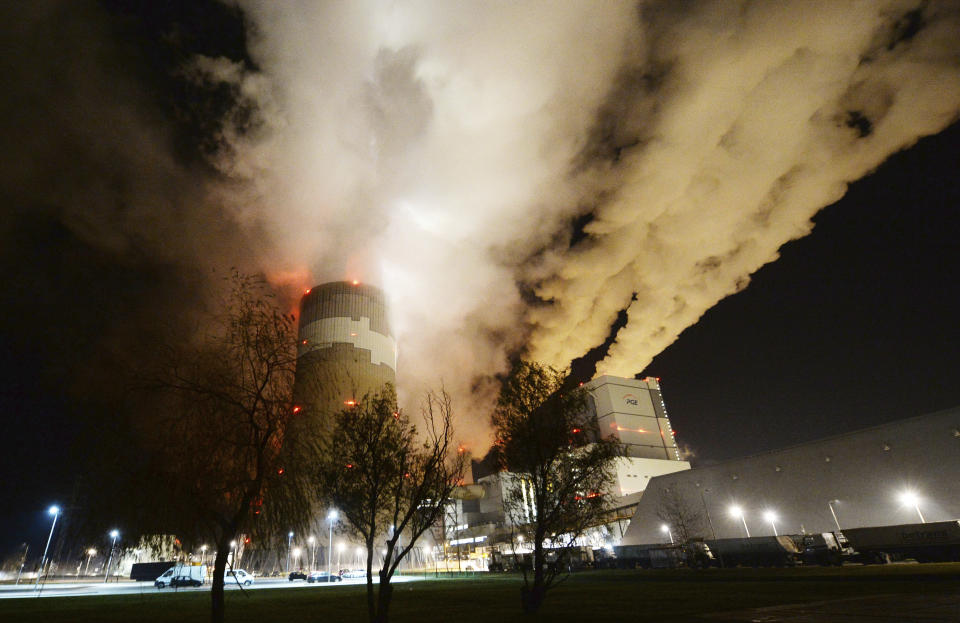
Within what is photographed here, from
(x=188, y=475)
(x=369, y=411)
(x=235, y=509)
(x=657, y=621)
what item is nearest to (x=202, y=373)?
(x=188, y=475)

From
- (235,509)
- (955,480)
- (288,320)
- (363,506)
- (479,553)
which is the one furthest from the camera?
(479,553)

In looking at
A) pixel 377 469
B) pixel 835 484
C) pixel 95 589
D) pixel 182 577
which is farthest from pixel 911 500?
pixel 95 589

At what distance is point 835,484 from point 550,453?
166 feet

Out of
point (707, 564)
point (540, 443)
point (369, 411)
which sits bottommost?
point (707, 564)

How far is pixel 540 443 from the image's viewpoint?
1872 centimetres

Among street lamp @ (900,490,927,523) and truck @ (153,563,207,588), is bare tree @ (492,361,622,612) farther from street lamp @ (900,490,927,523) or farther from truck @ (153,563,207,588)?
street lamp @ (900,490,927,523)

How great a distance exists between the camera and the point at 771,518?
183 ft

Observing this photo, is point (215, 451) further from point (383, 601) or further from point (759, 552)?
point (759, 552)

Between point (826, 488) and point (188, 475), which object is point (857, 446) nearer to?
point (826, 488)

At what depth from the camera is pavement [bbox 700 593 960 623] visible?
11.2 metres

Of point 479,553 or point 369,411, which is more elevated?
point 369,411

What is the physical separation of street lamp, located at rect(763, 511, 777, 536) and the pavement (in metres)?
46.9

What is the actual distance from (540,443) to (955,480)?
49.2 m

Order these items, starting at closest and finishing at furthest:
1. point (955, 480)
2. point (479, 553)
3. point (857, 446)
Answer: point (955, 480)
point (857, 446)
point (479, 553)
